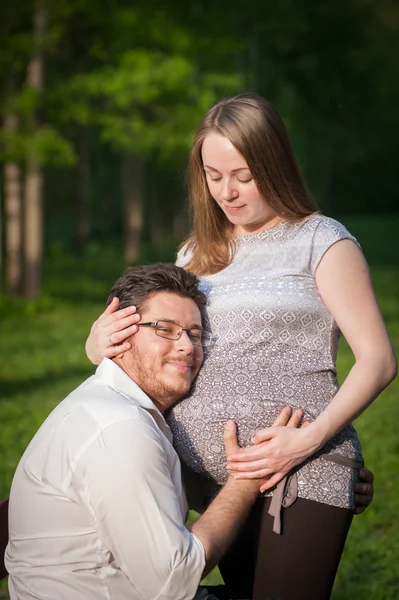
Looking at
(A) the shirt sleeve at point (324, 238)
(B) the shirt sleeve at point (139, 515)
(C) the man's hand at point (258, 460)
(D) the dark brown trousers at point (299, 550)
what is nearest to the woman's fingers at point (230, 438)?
(C) the man's hand at point (258, 460)

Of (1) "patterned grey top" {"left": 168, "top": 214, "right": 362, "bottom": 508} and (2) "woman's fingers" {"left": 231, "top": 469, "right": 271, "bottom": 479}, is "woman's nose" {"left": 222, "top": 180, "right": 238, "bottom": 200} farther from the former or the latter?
(2) "woman's fingers" {"left": 231, "top": 469, "right": 271, "bottom": 479}

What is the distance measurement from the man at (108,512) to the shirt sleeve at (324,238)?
2.18 feet

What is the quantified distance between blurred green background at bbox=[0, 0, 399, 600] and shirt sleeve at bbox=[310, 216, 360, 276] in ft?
9.39

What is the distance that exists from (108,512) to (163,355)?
1.89 feet

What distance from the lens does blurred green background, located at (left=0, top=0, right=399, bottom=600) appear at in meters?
9.84

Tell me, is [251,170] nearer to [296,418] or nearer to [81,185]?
[296,418]

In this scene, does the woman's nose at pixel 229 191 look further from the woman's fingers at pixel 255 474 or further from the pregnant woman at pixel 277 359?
the woman's fingers at pixel 255 474

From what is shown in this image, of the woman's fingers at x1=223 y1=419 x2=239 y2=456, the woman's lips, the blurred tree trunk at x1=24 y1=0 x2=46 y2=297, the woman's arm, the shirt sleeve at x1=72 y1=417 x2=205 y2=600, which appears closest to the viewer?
the shirt sleeve at x1=72 y1=417 x2=205 y2=600

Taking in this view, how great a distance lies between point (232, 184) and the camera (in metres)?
3.23

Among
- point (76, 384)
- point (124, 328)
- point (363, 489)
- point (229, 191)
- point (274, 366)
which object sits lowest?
point (76, 384)

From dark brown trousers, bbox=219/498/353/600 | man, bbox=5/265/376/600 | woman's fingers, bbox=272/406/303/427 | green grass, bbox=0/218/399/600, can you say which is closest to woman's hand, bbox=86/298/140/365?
man, bbox=5/265/376/600

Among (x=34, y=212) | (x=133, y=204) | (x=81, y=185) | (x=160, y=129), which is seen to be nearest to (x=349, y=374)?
(x=34, y=212)

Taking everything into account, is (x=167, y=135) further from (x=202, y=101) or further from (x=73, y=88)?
(x=73, y=88)

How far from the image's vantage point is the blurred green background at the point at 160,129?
9836mm
